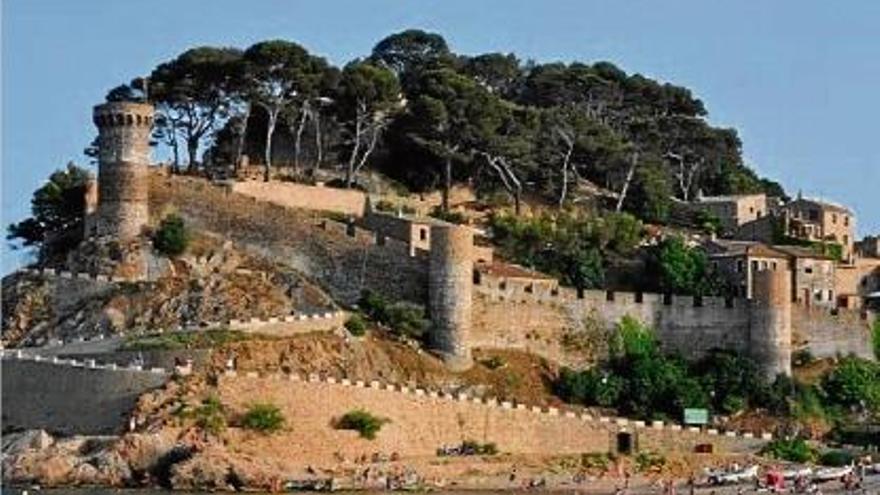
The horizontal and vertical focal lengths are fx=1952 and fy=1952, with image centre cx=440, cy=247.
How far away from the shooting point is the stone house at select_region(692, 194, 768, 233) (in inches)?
2957

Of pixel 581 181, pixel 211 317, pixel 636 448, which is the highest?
pixel 581 181

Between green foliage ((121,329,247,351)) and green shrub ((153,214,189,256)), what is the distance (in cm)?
559

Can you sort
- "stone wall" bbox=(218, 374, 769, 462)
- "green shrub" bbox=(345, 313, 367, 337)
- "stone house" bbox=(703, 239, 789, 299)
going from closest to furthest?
1. "stone wall" bbox=(218, 374, 769, 462)
2. "green shrub" bbox=(345, 313, 367, 337)
3. "stone house" bbox=(703, 239, 789, 299)

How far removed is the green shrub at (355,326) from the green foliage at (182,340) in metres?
3.62

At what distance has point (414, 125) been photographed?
66.6 m

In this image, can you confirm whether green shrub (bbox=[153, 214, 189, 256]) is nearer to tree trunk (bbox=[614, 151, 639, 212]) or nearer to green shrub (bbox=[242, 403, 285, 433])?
green shrub (bbox=[242, 403, 285, 433])

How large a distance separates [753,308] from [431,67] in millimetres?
20523

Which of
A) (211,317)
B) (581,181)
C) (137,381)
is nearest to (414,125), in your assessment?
(581,181)

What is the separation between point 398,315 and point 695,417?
9108 mm

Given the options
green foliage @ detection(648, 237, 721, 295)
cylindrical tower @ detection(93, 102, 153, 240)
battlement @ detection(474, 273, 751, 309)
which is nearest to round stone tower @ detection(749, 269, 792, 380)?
battlement @ detection(474, 273, 751, 309)

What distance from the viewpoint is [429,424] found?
50812 mm

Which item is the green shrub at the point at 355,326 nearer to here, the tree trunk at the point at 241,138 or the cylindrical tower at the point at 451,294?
the cylindrical tower at the point at 451,294

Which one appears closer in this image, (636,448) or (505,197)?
(636,448)

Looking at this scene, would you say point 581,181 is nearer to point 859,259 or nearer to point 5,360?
point 859,259
